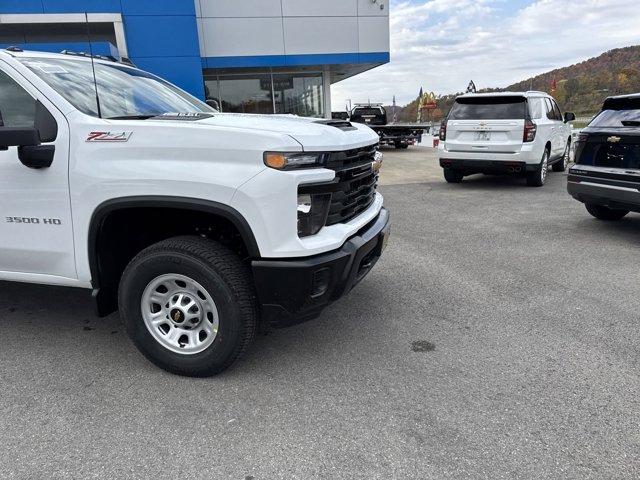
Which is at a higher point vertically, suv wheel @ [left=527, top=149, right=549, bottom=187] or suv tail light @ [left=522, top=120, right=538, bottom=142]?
suv tail light @ [left=522, top=120, right=538, bottom=142]

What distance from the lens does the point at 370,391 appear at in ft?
9.39

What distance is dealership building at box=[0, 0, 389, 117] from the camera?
14422 millimetres

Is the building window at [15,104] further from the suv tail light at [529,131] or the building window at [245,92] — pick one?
the building window at [245,92]

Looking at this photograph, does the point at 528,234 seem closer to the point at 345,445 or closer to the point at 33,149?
the point at 345,445

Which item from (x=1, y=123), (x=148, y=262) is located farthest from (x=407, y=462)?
(x=1, y=123)

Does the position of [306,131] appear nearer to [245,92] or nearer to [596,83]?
[245,92]

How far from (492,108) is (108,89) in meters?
8.09

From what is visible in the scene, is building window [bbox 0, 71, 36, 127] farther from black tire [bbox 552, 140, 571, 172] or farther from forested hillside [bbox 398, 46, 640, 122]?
forested hillside [bbox 398, 46, 640, 122]

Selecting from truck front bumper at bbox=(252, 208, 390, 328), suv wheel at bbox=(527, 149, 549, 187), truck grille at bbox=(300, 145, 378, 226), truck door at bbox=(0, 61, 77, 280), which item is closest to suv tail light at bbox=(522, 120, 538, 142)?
suv wheel at bbox=(527, 149, 549, 187)

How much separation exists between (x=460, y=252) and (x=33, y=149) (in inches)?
173

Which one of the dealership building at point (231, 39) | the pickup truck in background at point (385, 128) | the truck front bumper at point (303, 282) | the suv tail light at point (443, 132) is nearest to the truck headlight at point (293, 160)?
the truck front bumper at point (303, 282)

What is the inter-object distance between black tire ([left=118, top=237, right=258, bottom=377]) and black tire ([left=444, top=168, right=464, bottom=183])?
8775 millimetres

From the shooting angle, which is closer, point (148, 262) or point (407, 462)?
point (407, 462)

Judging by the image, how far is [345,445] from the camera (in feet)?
7.89
